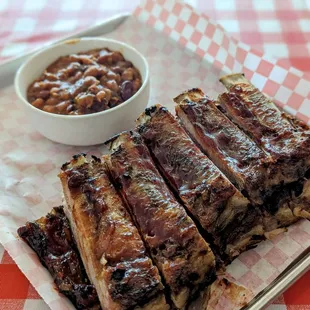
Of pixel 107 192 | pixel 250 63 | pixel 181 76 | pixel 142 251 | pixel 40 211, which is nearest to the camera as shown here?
pixel 142 251

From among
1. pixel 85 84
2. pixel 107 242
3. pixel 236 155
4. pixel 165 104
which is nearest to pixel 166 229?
pixel 107 242

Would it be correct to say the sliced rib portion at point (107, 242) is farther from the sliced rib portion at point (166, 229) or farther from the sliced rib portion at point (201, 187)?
the sliced rib portion at point (201, 187)

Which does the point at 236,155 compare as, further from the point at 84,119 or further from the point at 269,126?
the point at 84,119

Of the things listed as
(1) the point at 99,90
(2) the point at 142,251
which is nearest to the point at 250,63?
(1) the point at 99,90

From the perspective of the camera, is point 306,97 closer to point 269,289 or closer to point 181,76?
point 181,76

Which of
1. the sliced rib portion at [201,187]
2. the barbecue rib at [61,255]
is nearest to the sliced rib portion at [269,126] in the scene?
the sliced rib portion at [201,187]
